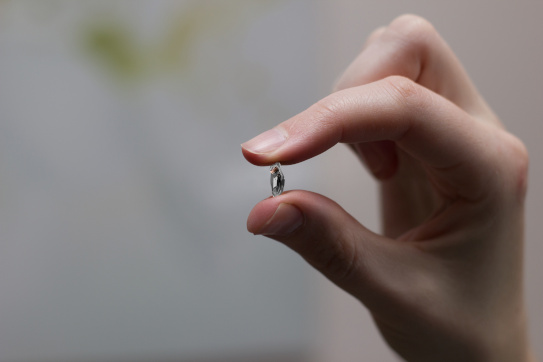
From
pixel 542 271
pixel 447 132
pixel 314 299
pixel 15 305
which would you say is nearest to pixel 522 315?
pixel 447 132

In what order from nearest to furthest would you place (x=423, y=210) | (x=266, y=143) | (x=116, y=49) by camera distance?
(x=266, y=143) → (x=423, y=210) → (x=116, y=49)

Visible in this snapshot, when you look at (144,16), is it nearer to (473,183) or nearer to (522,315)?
(473,183)

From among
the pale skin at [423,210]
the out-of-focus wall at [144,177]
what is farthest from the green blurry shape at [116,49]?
the pale skin at [423,210]

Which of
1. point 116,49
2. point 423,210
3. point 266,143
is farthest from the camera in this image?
point 116,49

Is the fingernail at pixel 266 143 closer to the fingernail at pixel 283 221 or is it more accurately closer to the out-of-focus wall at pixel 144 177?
the fingernail at pixel 283 221

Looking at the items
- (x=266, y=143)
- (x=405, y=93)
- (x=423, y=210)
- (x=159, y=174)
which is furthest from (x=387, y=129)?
(x=159, y=174)

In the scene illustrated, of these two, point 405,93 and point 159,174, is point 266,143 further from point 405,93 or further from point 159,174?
point 159,174
